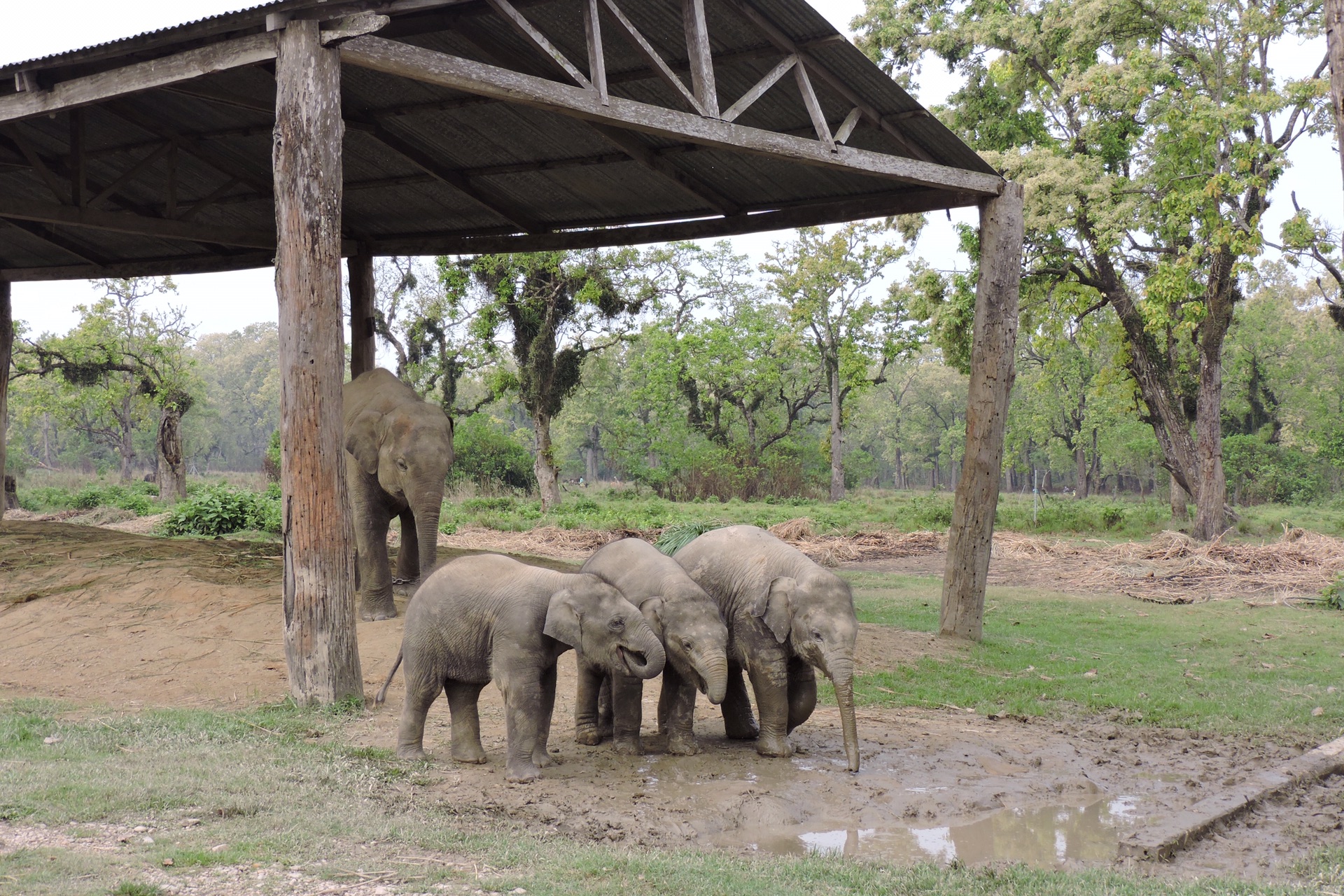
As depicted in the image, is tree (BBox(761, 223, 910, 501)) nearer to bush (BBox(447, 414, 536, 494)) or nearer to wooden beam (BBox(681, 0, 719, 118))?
bush (BBox(447, 414, 536, 494))

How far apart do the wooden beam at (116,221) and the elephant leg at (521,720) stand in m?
10.4

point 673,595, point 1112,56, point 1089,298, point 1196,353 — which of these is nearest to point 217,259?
point 673,595

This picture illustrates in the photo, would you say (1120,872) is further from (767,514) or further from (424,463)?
(767,514)

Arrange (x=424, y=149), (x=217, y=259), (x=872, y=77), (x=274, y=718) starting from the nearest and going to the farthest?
(x=274, y=718) → (x=872, y=77) → (x=424, y=149) → (x=217, y=259)

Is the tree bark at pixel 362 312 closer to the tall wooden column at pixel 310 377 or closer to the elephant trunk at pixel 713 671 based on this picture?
the tall wooden column at pixel 310 377

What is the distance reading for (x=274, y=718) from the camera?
7.52m

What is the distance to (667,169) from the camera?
1303cm

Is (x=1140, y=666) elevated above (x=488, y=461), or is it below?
below

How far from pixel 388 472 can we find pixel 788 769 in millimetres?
6042

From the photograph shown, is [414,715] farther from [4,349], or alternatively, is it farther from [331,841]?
[4,349]

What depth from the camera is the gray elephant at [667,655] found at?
6.70 metres

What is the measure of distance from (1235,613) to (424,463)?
1156 centimetres

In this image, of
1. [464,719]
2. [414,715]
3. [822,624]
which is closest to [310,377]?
[414,715]

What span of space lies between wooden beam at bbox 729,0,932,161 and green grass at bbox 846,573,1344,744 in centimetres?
555
